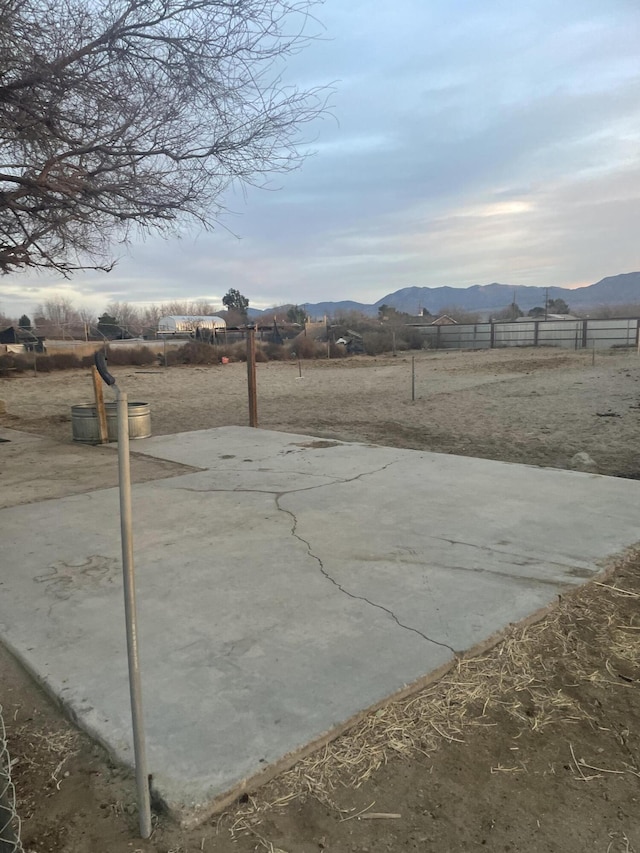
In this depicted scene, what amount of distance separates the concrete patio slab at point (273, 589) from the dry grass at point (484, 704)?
3.1 inches

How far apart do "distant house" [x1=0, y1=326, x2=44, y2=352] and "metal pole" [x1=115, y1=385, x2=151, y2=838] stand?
93.7ft

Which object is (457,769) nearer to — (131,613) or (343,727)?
(343,727)

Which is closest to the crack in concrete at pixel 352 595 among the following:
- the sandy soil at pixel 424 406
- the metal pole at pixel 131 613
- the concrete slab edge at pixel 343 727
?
the concrete slab edge at pixel 343 727

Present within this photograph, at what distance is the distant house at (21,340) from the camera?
28.1m

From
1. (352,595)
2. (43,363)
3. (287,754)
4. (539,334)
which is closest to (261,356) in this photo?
(43,363)

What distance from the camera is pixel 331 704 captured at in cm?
229

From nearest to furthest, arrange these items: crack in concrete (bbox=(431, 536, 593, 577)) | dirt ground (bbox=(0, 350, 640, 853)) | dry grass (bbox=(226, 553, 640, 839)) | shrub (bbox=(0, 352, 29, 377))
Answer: dirt ground (bbox=(0, 350, 640, 853))
dry grass (bbox=(226, 553, 640, 839))
crack in concrete (bbox=(431, 536, 593, 577))
shrub (bbox=(0, 352, 29, 377))

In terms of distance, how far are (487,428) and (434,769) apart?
8.22 meters

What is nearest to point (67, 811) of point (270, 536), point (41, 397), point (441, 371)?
point (270, 536)

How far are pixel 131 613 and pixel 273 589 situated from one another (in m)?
1.74

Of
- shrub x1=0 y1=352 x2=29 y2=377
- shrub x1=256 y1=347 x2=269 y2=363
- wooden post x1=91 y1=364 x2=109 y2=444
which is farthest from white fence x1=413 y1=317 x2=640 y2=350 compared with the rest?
wooden post x1=91 y1=364 x2=109 y2=444

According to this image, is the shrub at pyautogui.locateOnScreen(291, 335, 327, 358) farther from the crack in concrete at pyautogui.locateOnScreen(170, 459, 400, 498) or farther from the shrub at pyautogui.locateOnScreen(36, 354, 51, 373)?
the crack in concrete at pyautogui.locateOnScreen(170, 459, 400, 498)

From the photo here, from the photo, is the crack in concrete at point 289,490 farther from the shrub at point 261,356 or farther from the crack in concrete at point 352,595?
the shrub at point 261,356

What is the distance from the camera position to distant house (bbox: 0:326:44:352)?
92.3 ft
